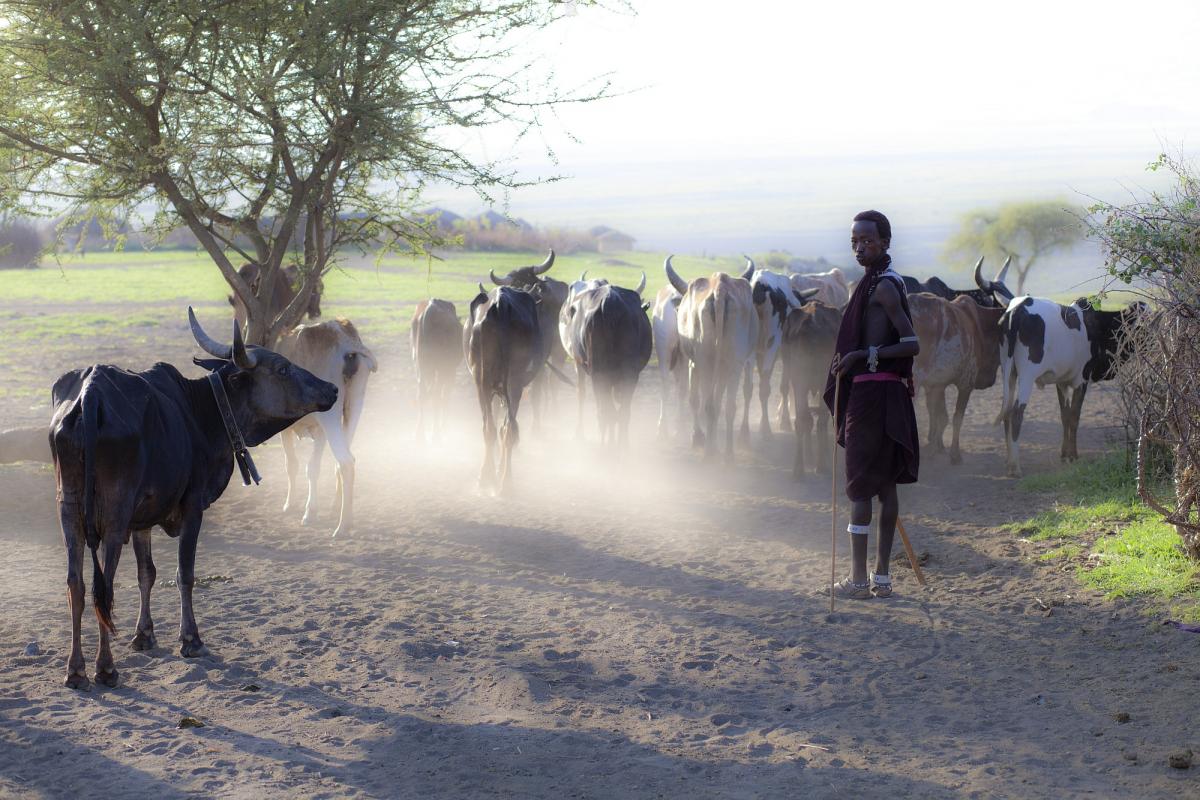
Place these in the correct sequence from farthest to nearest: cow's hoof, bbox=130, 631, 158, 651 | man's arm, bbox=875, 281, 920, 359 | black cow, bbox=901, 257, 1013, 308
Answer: black cow, bbox=901, 257, 1013, 308 → man's arm, bbox=875, 281, 920, 359 → cow's hoof, bbox=130, 631, 158, 651

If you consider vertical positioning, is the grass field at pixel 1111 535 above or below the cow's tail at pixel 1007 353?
below

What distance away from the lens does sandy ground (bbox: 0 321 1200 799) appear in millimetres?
5199

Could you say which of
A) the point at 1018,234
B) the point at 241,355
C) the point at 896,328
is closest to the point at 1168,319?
the point at 896,328


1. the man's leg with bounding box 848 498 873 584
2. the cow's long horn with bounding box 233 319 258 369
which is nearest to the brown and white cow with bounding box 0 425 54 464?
the cow's long horn with bounding box 233 319 258 369

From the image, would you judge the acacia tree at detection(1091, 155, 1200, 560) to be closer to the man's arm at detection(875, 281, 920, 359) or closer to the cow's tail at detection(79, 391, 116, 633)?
the man's arm at detection(875, 281, 920, 359)

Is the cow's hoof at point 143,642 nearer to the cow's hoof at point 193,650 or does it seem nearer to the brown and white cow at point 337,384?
the cow's hoof at point 193,650

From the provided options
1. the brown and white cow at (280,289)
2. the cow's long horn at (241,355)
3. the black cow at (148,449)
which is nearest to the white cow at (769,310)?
the brown and white cow at (280,289)

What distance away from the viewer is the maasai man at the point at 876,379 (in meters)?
7.16

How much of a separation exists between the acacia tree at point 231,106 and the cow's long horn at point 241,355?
3489 mm

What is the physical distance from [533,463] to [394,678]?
6681mm

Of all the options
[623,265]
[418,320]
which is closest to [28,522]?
[418,320]

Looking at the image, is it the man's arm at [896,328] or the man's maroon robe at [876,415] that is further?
the man's maroon robe at [876,415]

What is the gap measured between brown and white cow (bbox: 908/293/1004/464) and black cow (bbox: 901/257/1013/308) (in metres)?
0.78

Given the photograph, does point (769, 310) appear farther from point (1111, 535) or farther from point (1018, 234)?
point (1018, 234)
